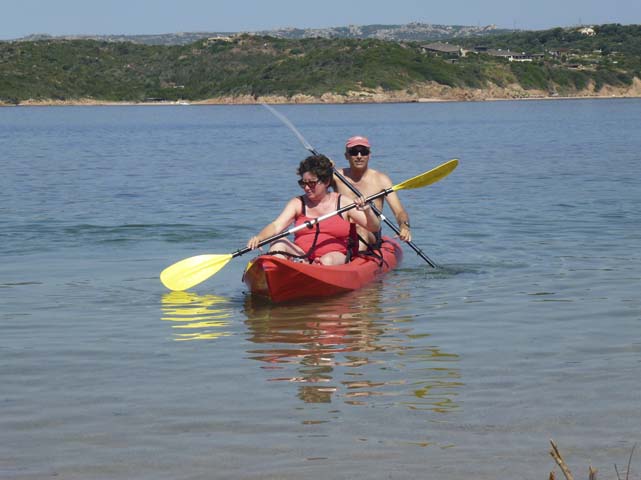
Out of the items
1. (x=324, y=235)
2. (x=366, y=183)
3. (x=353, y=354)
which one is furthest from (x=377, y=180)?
(x=353, y=354)

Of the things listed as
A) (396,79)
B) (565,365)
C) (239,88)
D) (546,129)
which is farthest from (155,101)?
(565,365)

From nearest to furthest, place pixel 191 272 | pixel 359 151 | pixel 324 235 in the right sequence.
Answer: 1. pixel 324 235
2. pixel 191 272
3. pixel 359 151

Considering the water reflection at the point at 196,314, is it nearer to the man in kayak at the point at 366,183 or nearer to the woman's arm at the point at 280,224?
the woman's arm at the point at 280,224

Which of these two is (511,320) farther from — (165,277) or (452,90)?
(452,90)

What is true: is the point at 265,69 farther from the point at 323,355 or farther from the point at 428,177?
the point at 323,355

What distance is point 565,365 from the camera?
267 inches

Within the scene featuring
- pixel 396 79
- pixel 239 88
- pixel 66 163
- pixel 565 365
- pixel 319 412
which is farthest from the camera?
pixel 239 88

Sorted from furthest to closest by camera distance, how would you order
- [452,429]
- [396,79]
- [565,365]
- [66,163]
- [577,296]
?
[396,79], [66,163], [577,296], [565,365], [452,429]

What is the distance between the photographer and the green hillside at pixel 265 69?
131 metres

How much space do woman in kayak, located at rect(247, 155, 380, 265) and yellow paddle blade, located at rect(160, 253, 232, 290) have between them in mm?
776

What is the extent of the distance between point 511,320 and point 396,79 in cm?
12120

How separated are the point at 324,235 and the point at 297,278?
0.80 metres

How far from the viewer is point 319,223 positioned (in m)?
9.65

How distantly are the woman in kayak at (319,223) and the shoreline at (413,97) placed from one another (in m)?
116
